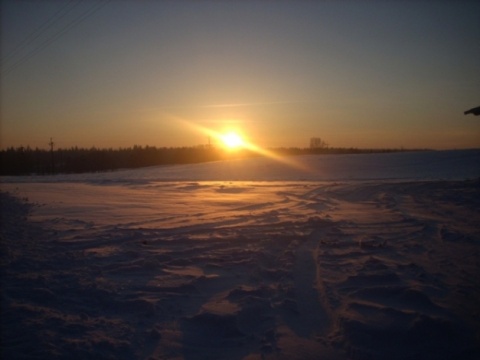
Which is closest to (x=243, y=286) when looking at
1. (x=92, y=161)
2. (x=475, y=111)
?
(x=475, y=111)

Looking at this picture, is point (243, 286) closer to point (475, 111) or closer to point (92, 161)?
point (475, 111)

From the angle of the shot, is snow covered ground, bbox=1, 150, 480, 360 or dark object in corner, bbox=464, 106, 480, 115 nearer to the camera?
snow covered ground, bbox=1, 150, 480, 360

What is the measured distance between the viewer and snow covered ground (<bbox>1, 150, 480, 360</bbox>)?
12.5 ft

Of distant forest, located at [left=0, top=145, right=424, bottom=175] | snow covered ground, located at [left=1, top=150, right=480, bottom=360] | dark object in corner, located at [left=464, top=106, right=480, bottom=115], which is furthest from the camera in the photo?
distant forest, located at [left=0, top=145, right=424, bottom=175]

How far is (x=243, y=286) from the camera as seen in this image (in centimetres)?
532

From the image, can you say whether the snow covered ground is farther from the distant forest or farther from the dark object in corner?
the distant forest

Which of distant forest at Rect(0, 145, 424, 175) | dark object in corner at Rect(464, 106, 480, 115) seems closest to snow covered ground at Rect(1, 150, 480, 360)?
dark object in corner at Rect(464, 106, 480, 115)

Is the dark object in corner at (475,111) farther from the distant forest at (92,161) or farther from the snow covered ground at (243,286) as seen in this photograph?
the distant forest at (92,161)

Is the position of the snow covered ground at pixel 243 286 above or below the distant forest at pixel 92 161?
below

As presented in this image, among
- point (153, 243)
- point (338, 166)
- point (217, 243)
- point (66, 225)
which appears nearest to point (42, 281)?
point (153, 243)

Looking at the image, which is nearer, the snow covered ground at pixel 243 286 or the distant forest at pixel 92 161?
the snow covered ground at pixel 243 286

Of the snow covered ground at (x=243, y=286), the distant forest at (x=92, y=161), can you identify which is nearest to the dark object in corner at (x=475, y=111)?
the snow covered ground at (x=243, y=286)

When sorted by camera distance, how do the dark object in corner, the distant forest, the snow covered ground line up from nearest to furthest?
the snow covered ground, the dark object in corner, the distant forest

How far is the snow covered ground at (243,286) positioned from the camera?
381 cm
